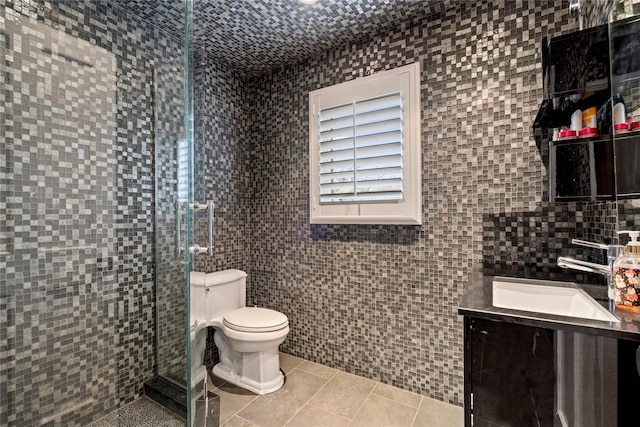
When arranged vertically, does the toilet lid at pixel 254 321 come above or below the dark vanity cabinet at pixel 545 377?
below

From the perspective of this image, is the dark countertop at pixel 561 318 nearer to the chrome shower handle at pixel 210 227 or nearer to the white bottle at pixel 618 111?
the white bottle at pixel 618 111

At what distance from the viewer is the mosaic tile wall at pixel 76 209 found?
1.35 meters

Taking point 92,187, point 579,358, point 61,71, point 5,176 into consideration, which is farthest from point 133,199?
point 579,358

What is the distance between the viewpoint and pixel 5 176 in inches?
52.1

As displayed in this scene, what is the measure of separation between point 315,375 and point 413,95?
211cm

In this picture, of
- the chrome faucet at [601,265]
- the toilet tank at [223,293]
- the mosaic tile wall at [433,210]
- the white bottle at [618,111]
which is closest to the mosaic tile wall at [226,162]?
the toilet tank at [223,293]

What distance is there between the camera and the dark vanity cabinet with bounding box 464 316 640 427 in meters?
0.82

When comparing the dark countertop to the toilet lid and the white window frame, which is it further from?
the toilet lid

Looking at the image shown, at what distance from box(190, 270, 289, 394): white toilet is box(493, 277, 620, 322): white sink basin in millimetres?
1343

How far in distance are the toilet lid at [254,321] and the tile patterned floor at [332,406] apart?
0.44m

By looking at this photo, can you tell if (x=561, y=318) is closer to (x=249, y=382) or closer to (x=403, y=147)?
(x=403, y=147)

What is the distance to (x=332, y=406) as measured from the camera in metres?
1.84

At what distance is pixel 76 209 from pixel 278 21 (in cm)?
169

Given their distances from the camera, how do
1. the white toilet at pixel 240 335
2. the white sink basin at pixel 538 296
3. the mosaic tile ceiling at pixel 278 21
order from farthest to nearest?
1. the white toilet at pixel 240 335
2. the mosaic tile ceiling at pixel 278 21
3. the white sink basin at pixel 538 296
